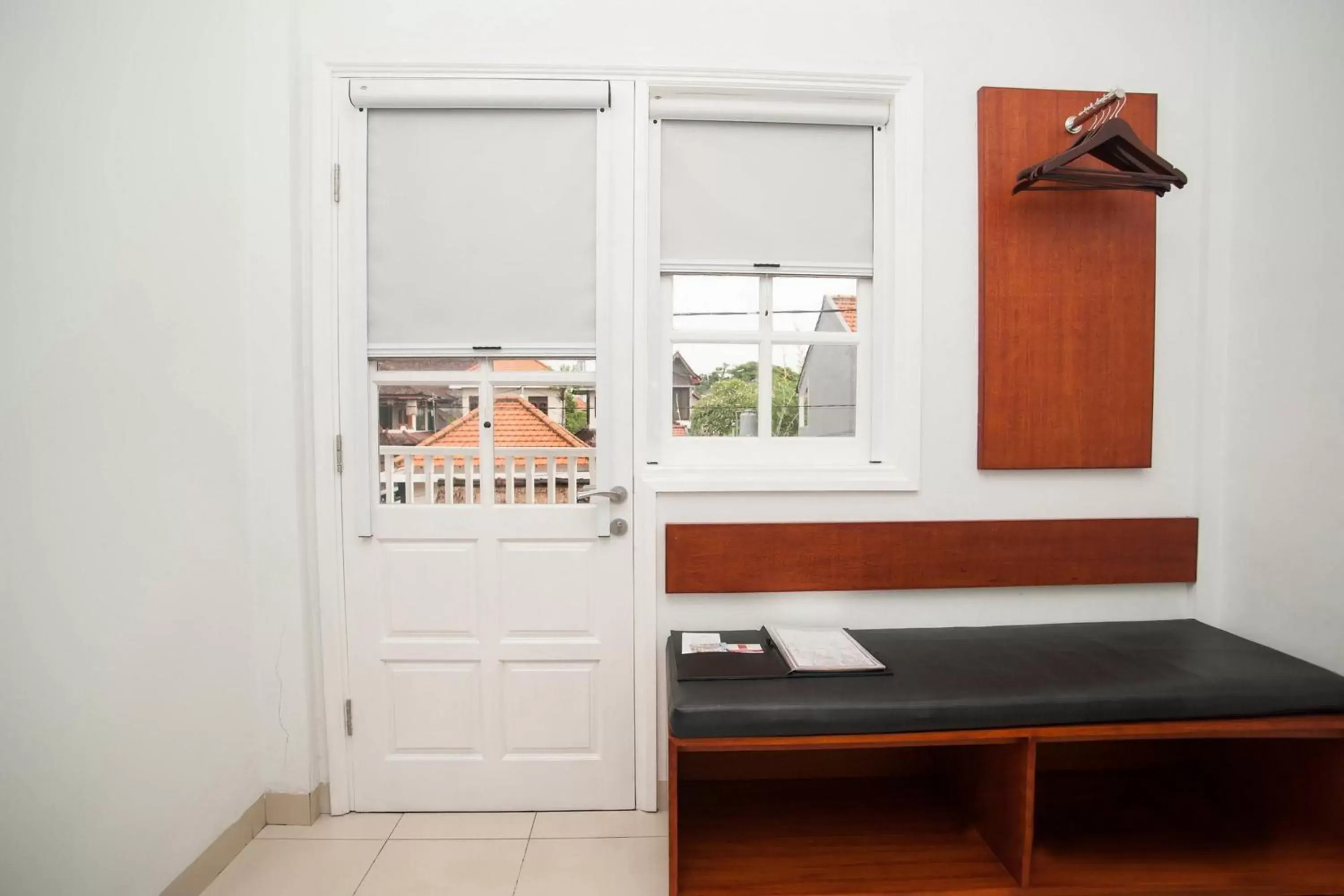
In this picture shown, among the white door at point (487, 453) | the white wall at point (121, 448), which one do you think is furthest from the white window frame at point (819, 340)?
the white wall at point (121, 448)

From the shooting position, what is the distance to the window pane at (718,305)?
2014 millimetres

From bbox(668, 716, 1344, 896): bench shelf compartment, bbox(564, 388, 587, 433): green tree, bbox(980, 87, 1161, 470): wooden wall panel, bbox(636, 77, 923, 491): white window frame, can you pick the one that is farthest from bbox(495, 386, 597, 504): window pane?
bbox(980, 87, 1161, 470): wooden wall panel

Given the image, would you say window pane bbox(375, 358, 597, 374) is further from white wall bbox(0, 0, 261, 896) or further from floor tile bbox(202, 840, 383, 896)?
floor tile bbox(202, 840, 383, 896)

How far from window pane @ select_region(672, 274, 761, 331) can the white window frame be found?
40mm

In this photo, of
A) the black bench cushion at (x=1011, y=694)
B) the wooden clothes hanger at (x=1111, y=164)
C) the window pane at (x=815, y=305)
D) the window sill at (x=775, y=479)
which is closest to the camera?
the black bench cushion at (x=1011, y=694)

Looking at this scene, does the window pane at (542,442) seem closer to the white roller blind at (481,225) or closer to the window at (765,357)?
the white roller blind at (481,225)

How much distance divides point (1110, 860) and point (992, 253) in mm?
1811

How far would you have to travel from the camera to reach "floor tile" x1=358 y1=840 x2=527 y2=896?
1598 millimetres

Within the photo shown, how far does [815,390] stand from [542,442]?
98cm

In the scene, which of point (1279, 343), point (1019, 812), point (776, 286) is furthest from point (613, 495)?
point (1279, 343)

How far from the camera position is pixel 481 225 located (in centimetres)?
190

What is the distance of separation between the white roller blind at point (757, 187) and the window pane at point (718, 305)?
0.29ft

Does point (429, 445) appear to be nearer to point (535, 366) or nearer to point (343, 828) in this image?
point (535, 366)

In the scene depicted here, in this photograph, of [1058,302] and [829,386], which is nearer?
[1058,302]
